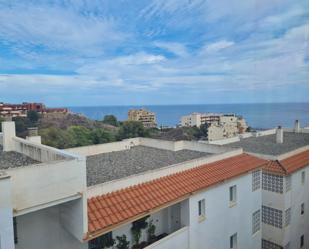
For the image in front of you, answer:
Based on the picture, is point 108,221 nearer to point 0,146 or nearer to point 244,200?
point 0,146

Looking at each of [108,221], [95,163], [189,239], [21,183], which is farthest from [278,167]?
[21,183]

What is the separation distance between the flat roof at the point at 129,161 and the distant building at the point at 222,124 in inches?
1025

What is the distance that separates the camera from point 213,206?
12.8m

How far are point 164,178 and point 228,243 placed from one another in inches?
218

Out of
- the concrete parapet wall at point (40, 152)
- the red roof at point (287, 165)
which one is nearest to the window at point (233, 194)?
the red roof at point (287, 165)

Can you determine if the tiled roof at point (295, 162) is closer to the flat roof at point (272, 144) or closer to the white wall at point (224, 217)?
the flat roof at point (272, 144)

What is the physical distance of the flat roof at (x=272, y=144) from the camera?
21.3 meters

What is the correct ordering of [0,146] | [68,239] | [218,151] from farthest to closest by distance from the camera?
[218,151], [0,146], [68,239]

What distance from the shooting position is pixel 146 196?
33.7 ft

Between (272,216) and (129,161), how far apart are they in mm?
11777

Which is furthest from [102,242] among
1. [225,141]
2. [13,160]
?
[225,141]

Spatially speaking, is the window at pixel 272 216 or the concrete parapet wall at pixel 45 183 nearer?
the concrete parapet wall at pixel 45 183

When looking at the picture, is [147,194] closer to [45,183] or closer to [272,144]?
[45,183]

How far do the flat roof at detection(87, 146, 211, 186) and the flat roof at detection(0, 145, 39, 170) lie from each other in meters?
2.45
